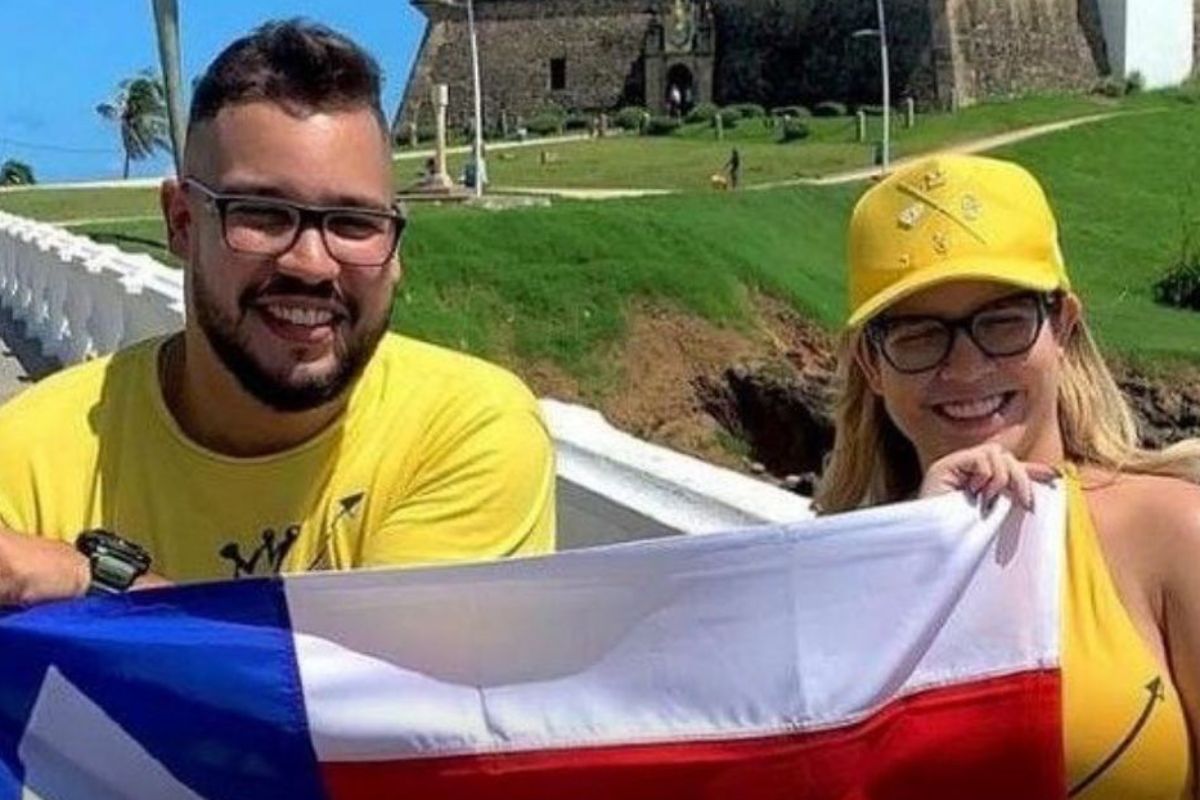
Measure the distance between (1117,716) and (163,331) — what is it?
7.63m

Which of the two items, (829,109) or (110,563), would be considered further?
(829,109)

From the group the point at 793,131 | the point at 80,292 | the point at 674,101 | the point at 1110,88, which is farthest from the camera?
the point at 674,101

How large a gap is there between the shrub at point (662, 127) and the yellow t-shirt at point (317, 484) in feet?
180

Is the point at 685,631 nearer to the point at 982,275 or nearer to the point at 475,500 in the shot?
the point at 475,500

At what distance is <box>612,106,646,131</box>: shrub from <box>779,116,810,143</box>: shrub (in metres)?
7.03

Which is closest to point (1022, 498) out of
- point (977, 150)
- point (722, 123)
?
point (977, 150)

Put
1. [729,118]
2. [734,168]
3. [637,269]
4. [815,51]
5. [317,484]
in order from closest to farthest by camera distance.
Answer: [317,484], [637,269], [734,168], [729,118], [815,51]

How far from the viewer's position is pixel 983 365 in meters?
2.71

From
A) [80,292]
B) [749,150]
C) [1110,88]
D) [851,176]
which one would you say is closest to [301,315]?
[80,292]

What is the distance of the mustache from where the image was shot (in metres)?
2.81

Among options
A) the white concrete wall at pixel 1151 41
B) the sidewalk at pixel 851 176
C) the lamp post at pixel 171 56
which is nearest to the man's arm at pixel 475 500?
the lamp post at pixel 171 56

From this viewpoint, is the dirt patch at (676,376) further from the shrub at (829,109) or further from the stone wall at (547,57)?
the stone wall at (547,57)

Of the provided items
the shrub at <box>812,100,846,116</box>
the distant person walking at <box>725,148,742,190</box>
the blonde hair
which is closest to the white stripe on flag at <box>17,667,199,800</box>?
the blonde hair

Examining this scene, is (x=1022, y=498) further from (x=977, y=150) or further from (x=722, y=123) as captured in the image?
(x=722, y=123)
